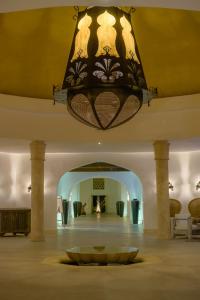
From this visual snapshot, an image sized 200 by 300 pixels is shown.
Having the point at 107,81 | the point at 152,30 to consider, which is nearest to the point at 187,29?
the point at 152,30

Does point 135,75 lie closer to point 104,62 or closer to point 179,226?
point 104,62

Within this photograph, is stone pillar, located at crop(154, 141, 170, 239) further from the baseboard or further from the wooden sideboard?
the wooden sideboard

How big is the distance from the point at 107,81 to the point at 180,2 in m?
3.34

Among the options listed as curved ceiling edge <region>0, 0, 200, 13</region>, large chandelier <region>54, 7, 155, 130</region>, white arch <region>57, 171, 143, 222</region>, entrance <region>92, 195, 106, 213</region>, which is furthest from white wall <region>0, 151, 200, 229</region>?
entrance <region>92, 195, 106, 213</region>

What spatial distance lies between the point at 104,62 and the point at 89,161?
1120 centimetres

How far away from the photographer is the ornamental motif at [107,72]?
7895mm

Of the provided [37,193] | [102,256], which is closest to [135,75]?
[102,256]

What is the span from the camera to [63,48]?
14508 millimetres

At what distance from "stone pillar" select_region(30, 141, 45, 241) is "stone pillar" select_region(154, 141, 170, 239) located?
4.05 metres

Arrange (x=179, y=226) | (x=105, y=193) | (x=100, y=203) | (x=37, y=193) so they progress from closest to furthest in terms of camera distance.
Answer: (x=37, y=193) → (x=179, y=226) → (x=100, y=203) → (x=105, y=193)

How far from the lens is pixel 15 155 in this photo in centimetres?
1841

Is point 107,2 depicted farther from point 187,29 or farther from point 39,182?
point 39,182

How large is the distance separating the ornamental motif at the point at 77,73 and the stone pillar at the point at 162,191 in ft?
24.3

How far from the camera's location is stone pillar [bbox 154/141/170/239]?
49.0 feet
